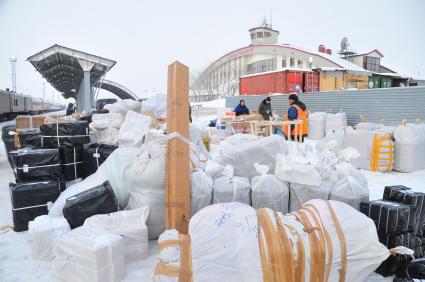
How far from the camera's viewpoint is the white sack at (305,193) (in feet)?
8.71

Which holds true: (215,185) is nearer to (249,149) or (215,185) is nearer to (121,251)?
(249,149)

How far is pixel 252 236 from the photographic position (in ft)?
5.83

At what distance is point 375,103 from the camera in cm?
827

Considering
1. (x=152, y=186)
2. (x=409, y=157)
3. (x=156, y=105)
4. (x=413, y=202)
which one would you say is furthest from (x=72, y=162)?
(x=409, y=157)

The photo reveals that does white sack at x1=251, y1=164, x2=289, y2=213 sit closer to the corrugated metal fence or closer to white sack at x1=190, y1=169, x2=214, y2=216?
white sack at x1=190, y1=169, x2=214, y2=216

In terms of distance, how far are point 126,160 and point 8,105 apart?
23.5m

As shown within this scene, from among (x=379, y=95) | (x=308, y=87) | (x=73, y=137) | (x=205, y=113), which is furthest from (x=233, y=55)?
(x=73, y=137)

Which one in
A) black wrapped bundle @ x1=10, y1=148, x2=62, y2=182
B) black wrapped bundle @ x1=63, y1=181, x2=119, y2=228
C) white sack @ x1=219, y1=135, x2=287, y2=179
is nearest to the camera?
black wrapped bundle @ x1=63, y1=181, x2=119, y2=228

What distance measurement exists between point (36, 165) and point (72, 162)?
98cm

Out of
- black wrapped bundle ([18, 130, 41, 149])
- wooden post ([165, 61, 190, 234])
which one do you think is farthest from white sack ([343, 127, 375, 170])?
black wrapped bundle ([18, 130, 41, 149])

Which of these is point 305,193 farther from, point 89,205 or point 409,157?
point 409,157

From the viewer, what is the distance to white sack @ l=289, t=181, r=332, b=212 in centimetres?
266

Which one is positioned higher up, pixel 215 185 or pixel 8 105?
pixel 8 105

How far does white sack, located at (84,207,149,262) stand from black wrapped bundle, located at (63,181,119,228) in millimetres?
274
